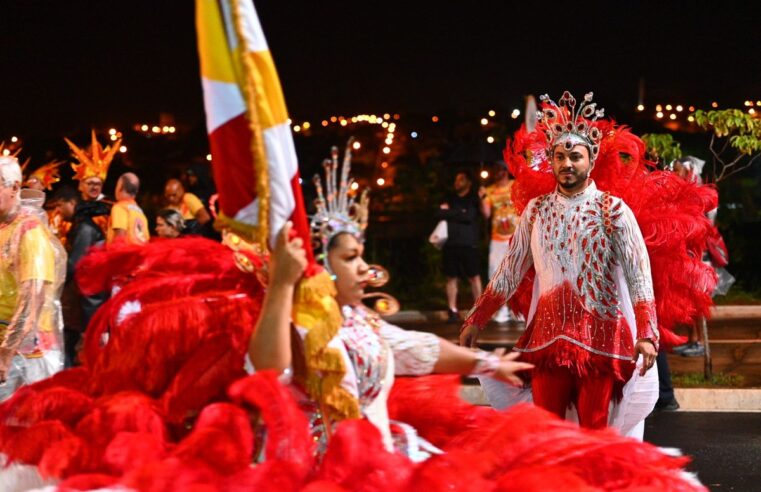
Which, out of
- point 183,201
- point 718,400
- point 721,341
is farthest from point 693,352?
point 183,201

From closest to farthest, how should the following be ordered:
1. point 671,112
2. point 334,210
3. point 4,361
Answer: point 334,210, point 4,361, point 671,112

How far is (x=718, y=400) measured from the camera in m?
9.55

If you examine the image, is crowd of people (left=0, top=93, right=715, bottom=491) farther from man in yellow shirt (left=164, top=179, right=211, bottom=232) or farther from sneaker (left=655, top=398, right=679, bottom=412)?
man in yellow shirt (left=164, top=179, right=211, bottom=232)

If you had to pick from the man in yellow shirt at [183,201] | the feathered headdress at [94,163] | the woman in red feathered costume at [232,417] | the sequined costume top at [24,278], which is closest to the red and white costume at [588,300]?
A: the woman in red feathered costume at [232,417]

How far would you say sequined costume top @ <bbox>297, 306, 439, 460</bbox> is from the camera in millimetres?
3873

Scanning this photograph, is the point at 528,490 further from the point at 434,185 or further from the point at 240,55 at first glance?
the point at 434,185

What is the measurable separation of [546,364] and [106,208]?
15.7 ft

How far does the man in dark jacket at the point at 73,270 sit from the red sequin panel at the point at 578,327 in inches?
173

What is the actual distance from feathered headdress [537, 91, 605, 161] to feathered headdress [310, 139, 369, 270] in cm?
250

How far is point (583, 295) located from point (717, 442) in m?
2.70

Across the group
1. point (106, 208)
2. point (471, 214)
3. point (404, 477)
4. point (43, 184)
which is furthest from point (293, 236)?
point (471, 214)

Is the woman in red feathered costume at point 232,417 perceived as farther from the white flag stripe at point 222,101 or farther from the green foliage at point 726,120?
the green foliage at point 726,120

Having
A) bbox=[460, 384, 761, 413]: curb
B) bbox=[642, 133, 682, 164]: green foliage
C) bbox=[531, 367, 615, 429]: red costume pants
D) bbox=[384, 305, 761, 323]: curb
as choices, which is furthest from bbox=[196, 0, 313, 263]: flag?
bbox=[384, 305, 761, 323]: curb

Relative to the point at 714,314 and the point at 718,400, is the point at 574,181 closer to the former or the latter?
the point at 718,400
